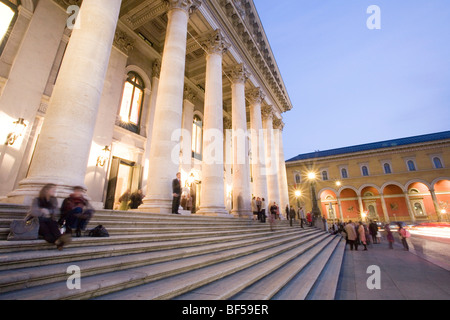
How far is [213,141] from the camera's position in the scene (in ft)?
35.4

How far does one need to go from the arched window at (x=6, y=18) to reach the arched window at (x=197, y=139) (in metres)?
11.8

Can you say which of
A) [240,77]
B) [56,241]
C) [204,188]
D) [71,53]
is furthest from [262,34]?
[56,241]

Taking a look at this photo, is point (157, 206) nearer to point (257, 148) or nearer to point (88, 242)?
point (88, 242)

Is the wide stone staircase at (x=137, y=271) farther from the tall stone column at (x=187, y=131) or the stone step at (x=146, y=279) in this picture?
the tall stone column at (x=187, y=131)

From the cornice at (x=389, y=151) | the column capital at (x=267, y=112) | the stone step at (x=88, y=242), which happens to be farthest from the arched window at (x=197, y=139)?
the cornice at (x=389, y=151)

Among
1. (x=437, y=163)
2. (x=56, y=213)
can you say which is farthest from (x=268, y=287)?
(x=437, y=163)

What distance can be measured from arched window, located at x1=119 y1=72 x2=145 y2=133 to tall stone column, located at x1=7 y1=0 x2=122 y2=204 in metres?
7.03

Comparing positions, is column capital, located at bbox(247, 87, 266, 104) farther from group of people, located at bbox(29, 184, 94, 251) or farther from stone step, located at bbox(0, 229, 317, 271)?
group of people, located at bbox(29, 184, 94, 251)

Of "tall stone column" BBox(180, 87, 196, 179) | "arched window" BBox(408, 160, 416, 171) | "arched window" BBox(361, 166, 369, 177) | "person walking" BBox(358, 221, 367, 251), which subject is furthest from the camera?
"arched window" BBox(361, 166, 369, 177)

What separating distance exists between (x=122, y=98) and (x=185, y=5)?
20.9 ft

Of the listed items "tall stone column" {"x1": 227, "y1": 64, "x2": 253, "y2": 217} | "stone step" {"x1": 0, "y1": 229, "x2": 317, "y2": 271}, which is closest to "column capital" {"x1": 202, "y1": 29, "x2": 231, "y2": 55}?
"tall stone column" {"x1": 227, "y1": 64, "x2": 253, "y2": 217}

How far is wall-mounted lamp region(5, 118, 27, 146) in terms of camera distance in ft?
26.4

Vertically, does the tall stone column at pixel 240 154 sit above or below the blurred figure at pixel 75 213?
above

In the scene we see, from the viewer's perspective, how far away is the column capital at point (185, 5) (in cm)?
995
